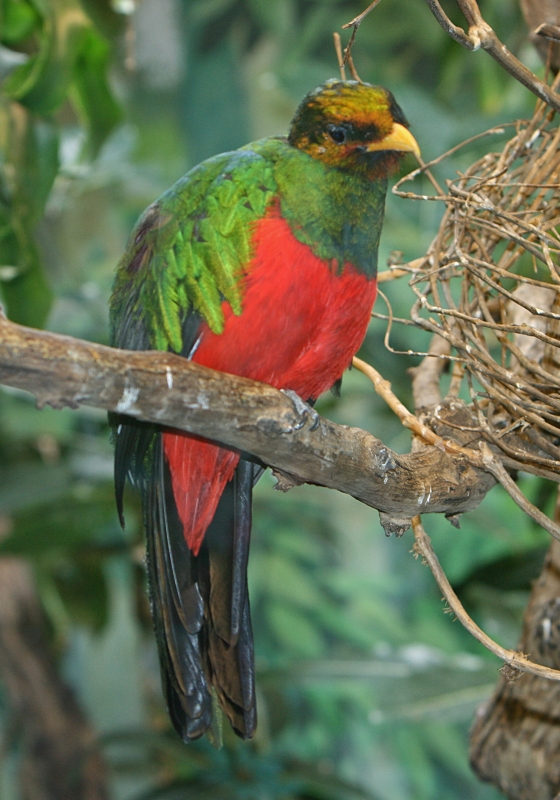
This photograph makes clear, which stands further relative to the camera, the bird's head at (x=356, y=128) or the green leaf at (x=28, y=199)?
the green leaf at (x=28, y=199)

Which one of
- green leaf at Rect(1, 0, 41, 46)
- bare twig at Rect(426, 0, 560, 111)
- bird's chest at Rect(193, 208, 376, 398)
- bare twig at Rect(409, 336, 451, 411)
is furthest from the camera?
green leaf at Rect(1, 0, 41, 46)

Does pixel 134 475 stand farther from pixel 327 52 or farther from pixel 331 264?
pixel 327 52

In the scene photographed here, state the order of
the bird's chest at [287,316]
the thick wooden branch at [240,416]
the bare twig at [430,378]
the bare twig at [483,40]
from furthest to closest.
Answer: the bare twig at [430,378], the bird's chest at [287,316], the bare twig at [483,40], the thick wooden branch at [240,416]

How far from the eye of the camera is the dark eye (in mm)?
982

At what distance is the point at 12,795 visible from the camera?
279cm

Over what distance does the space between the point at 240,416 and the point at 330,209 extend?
0.34 meters

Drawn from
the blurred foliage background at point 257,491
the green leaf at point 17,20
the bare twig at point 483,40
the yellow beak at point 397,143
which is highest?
the bare twig at point 483,40

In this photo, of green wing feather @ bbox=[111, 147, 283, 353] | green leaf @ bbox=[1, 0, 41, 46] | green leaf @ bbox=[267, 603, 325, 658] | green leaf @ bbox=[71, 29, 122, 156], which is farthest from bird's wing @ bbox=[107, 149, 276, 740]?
green leaf @ bbox=[267, 603, 325, 658]

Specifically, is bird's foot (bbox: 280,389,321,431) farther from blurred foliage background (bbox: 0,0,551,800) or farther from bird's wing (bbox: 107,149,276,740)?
blurred foliage background (bbox: 0,0,551,800)

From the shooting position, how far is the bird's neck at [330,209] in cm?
95

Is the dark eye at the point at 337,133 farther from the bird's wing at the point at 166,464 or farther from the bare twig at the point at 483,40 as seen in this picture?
the bare twig at the point at 483,40

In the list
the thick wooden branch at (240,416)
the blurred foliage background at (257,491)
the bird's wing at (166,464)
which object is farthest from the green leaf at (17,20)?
the thick wooden branch at (240,416)

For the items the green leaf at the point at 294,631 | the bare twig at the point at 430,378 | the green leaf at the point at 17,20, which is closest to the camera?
the bare twig at the point at 430,378

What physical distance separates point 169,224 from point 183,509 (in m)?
0.39
